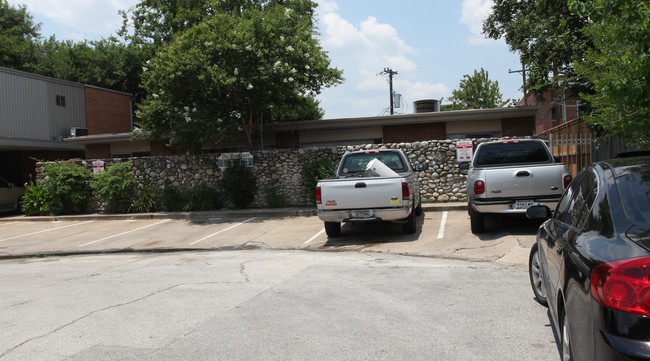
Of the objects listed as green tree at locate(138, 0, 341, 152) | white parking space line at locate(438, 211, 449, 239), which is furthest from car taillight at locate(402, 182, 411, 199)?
green tree at locate(138, 0, 341, 152)

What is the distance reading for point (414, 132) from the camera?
20.7 m

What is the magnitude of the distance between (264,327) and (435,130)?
16646 millimetres

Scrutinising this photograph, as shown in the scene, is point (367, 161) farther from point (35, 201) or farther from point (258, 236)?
point (35, 201)

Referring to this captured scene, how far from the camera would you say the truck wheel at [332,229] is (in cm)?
1154

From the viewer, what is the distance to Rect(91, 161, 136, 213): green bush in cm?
1823

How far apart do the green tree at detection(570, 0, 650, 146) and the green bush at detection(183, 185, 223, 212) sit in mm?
12686

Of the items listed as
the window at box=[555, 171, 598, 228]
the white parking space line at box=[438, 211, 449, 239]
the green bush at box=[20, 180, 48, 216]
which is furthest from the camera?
the green bush at box=[20, 180, 48, 216]

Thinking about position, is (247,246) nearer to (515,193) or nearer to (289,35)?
(515,193)

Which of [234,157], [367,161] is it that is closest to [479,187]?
[367,161]

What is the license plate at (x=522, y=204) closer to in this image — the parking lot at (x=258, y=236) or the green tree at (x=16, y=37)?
the parking lot at (x=258, y=236)

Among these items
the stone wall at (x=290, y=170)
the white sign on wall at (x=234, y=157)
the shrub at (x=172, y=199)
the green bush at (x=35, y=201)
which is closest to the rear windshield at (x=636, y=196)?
the stone wall at (x=290, y=170)

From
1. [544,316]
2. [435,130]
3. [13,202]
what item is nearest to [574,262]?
[544,316]

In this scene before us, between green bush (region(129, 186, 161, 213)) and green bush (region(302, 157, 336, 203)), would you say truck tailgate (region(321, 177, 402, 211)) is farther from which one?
green bush (region(129, 186, 161, 213))

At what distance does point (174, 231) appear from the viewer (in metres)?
14.5
